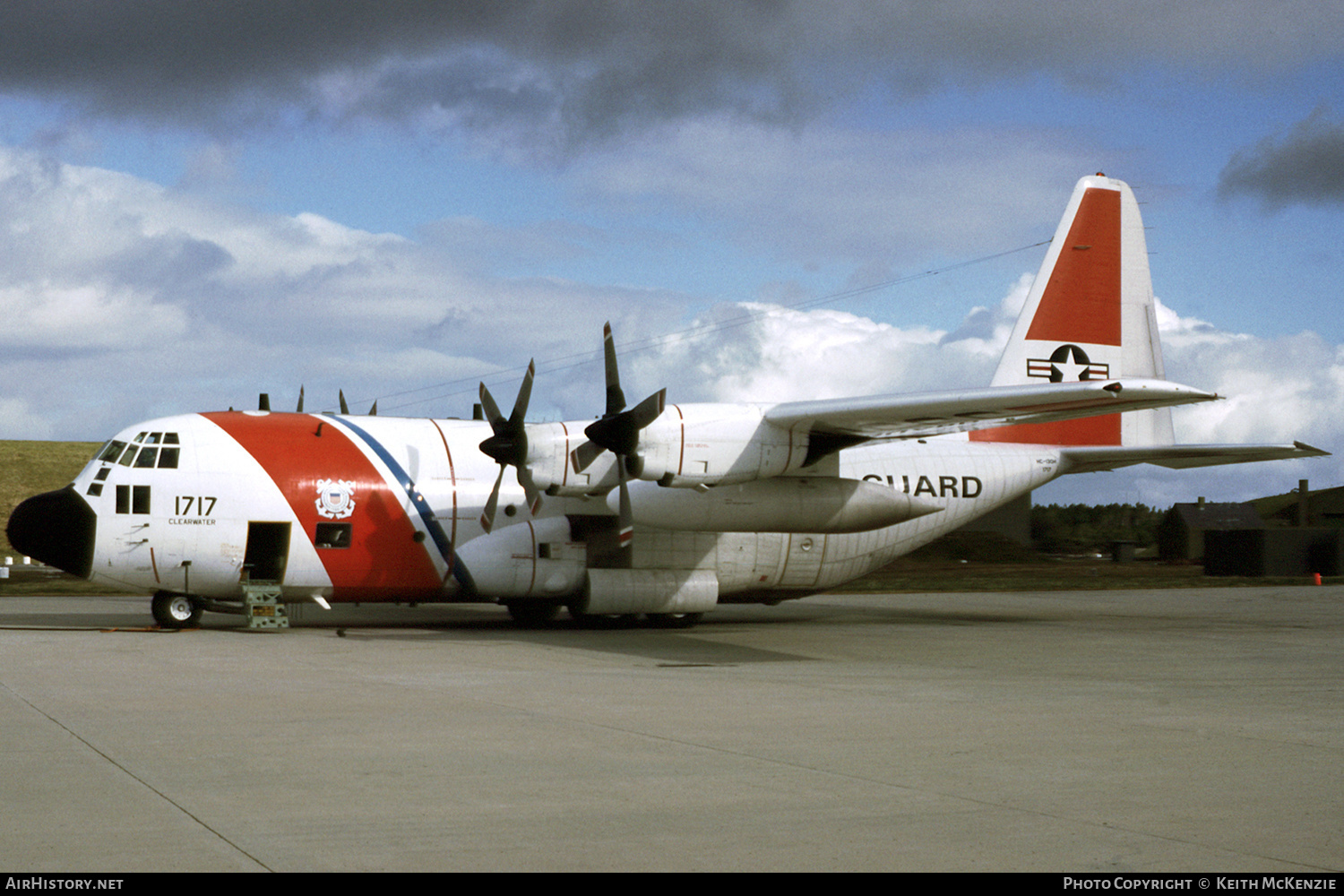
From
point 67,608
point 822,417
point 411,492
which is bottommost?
point 67,608

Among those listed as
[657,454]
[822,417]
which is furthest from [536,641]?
[822,417]

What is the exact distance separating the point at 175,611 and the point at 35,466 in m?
65.0

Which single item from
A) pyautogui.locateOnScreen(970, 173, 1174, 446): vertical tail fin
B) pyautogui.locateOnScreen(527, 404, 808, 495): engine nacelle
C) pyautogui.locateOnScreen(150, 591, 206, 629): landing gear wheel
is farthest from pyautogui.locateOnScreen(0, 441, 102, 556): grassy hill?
pyautogui.locateOnScreen(970, 173, 1174, 446): vertical tail fin

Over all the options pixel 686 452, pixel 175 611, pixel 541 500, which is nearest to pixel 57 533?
pixel 175 611

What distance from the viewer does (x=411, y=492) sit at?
861 inches

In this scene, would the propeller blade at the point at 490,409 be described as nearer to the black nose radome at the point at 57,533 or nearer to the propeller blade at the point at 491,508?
the propeller blade at the point at 491,508

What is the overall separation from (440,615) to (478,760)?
782 inches

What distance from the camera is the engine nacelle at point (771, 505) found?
838 inches

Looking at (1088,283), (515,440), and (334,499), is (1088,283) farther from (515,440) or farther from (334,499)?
(334,499)

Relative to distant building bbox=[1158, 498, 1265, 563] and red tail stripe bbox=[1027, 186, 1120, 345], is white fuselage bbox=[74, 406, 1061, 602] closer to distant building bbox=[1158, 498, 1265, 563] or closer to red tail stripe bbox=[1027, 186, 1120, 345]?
red tail stripe bbox=[1027, 186, 1120, 345]

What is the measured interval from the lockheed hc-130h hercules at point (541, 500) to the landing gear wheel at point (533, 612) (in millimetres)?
57

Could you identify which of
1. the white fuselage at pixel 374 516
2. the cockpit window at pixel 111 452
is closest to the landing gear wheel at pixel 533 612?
the white fuselage at pixel 374 516

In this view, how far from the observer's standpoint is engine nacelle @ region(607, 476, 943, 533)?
21297mm

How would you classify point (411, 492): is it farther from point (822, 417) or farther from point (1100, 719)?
point (1100, 719)
